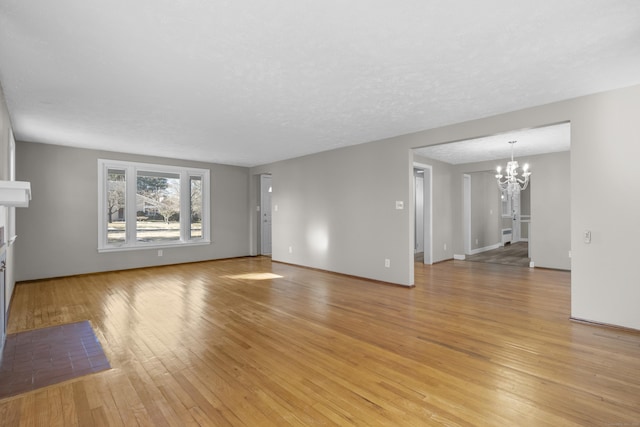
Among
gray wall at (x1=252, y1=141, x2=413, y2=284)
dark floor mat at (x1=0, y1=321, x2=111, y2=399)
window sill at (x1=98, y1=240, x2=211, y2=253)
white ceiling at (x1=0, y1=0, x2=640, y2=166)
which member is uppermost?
white ceiling at (x1=0, y1=0, x2=640, y2=166)

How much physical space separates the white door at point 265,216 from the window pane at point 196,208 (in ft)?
5.56

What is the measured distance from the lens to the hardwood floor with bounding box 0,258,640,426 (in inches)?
71.1

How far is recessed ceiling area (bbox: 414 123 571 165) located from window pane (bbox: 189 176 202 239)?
5.05 meters

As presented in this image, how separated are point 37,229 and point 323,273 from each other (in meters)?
5.09

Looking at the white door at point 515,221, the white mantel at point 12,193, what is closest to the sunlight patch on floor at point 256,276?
the white mantel at point 12,193

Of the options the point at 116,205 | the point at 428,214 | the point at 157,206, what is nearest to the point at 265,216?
the point at 157,206

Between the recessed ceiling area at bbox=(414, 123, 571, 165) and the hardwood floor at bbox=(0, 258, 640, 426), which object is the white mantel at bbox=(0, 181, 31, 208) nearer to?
the hardwood floor at bbox=(0, 258, 640, 426)

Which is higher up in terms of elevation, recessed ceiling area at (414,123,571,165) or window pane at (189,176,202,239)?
recessed ceiling area at (414,123,571,165)

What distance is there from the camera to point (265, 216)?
8.69 meters

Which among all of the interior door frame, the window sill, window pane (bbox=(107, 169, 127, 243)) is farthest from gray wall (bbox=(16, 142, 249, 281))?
the interior door frame

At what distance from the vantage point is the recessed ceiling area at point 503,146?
4.70 m

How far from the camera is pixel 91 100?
3.34 meters

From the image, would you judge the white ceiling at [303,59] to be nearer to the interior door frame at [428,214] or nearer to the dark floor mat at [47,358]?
the dark floor mat at [47,358]

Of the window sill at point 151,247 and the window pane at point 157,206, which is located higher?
the window pane at point 157,206
